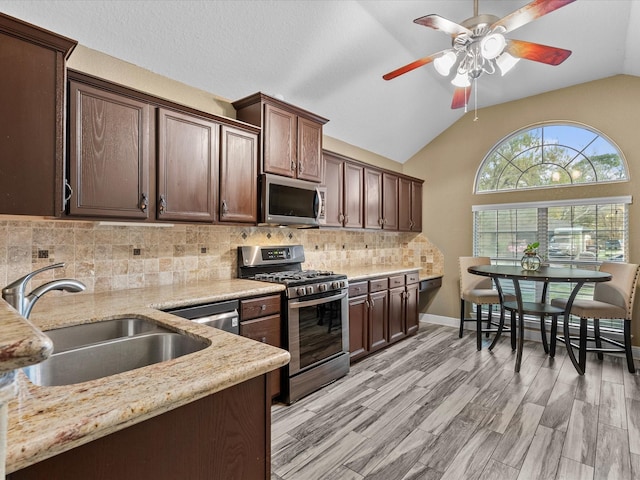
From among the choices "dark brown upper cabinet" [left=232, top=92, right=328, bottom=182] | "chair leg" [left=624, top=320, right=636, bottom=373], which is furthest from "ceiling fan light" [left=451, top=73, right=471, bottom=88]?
"chair leg" [left=624, top=320, right=636, bottom=373]

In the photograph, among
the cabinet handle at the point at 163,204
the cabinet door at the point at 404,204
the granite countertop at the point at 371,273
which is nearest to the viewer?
the cabinet handle at the point at 163,204

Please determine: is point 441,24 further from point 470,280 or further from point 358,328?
point 470,280

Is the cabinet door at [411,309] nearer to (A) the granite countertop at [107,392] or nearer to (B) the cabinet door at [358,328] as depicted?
(B) the cabinet door at [358,328]

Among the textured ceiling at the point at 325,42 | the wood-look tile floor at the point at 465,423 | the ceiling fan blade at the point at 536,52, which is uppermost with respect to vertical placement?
the textured ceiling at the point at 325,42

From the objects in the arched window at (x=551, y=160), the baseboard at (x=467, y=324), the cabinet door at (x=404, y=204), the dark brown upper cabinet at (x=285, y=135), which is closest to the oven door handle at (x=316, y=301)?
the dark brown upper cabinet at (x=285, y=135)

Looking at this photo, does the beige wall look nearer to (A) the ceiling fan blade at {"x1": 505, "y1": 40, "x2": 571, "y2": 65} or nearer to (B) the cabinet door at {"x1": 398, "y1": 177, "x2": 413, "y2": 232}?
(B) the cabinet door at {"x1": 398, "y1": 177, "x2": 413, "y2": 232}

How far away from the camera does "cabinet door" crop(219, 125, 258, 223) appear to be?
2.64 meters

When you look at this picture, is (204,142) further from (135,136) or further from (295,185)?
(295,185)

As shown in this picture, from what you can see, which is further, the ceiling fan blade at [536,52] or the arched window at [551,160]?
the arched window at [551,160]

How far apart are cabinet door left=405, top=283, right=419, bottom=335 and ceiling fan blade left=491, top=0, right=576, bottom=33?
2.87 metres

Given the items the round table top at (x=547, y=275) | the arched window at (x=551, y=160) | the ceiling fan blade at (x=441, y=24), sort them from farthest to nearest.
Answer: the arched window at (x=551, y=160) < the round table top at (x=547, y=275) < the ceiling fan blade at (x=441, y=24)

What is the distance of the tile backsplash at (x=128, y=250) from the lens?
201 centimetres

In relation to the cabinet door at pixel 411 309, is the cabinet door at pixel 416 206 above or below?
above

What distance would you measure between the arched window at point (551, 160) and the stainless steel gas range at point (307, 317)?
2.86 metres
